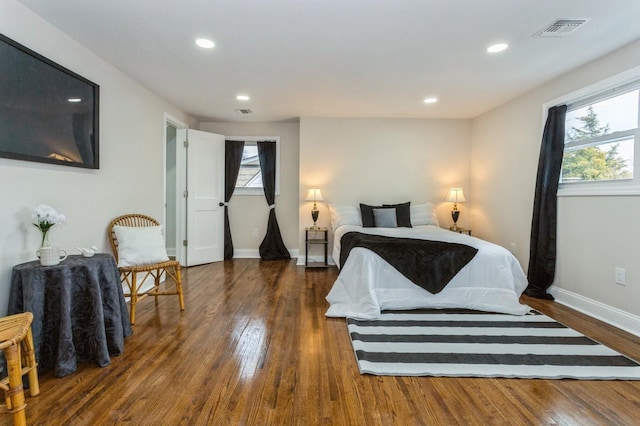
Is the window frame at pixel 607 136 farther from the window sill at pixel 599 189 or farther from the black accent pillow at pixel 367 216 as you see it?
the black accent pillow at pixel 367 216

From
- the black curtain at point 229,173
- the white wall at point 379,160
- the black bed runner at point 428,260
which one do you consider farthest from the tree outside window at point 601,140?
the black curtain at point 229,173

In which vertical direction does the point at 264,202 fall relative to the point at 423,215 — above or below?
→ above

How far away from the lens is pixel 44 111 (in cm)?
224

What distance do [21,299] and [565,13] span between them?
392 cm

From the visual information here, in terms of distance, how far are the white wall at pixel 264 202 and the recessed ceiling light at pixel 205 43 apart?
9.32 ft

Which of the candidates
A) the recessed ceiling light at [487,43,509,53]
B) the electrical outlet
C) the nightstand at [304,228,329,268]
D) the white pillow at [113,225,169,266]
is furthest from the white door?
the electrical outlet

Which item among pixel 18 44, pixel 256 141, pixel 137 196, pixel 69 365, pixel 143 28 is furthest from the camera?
pixel 256 141

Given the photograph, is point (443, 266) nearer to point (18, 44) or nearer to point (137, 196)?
point (137, 196)

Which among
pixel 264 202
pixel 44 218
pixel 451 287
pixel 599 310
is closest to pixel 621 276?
pixel 599 310

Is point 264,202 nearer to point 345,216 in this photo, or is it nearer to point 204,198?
point 204,198

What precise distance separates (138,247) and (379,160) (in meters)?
3.61

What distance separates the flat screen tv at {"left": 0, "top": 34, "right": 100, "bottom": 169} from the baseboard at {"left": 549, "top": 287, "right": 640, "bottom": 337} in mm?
4585

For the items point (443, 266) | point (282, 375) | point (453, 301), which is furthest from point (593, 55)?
point (282, 375)

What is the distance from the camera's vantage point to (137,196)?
356 cm
